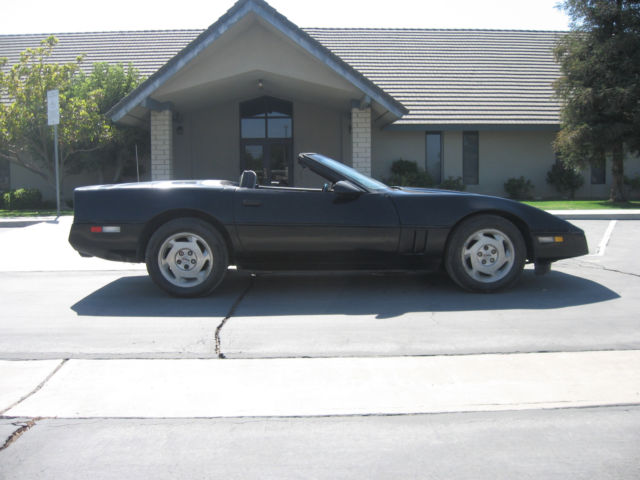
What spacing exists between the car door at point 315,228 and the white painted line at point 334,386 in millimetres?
1899

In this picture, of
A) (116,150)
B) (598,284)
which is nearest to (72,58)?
(116,150)

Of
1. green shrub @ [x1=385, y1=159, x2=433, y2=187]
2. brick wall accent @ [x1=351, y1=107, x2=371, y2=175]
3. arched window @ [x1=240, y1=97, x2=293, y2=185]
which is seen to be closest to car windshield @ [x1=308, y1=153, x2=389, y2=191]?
brick wall accent @ [x1=351, y1=107, x2=371, y2=175]

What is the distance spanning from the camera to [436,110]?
20.5 m

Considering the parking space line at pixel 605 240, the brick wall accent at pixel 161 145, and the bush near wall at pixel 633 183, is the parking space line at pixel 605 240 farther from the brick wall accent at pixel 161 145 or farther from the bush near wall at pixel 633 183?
the brick wall accent at pixel 161 145

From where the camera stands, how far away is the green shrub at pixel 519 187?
21.0 metres

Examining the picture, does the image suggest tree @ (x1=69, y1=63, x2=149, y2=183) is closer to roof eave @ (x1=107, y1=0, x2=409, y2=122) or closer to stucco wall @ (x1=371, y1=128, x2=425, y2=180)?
roof eave @ (x1=107, y1=0, x2=409, y2=122)

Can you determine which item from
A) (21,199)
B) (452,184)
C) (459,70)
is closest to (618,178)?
(452,184)

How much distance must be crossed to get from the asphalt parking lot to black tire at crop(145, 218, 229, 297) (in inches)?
7.0

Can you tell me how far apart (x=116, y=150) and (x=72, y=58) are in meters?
6.54

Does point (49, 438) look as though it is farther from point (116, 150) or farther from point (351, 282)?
point (116, 150)

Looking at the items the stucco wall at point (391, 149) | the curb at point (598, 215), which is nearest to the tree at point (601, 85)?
the curb at point (598, 215)

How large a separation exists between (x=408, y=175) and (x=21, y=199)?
12134 millimetres

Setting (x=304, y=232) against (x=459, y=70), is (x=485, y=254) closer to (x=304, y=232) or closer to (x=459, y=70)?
(x=304, y=232)

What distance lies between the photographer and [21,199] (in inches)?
766
